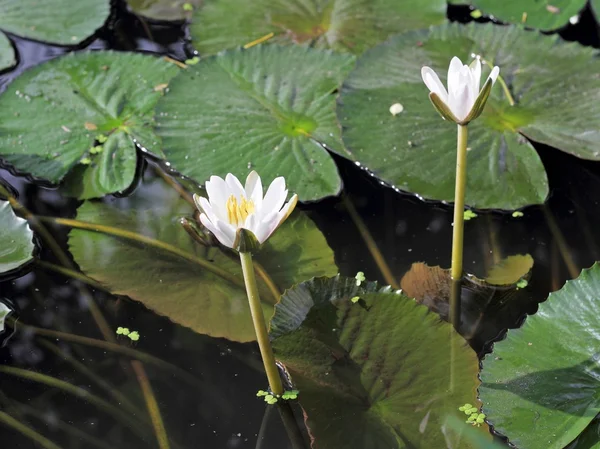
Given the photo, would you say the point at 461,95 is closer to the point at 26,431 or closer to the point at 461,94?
the point at 461,94

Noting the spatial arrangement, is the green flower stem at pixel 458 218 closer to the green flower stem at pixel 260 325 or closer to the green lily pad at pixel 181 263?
the green lily pad at pixel 181 263

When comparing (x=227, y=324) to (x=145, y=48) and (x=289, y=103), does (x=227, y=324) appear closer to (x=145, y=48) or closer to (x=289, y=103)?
(x=289, y=103)

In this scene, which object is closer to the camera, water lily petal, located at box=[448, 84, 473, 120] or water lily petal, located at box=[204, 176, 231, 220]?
water lily petal, located at box=[204, 176, 231, 220]

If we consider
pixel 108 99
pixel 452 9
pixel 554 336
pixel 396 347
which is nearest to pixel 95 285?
pixel 108 99

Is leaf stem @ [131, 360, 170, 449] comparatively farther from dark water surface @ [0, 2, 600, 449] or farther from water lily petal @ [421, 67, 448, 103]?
water lily petal @ [421, 67, 448, 103]

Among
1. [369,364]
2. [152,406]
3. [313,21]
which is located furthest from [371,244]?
[313,21]

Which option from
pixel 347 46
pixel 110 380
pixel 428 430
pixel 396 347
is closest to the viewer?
pixel 428 430

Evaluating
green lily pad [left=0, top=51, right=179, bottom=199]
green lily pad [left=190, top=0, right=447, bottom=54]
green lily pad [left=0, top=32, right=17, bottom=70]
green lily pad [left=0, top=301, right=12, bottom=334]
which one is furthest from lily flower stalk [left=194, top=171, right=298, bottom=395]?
green lily pad [left=0, top=32, right=17, bottom=70]

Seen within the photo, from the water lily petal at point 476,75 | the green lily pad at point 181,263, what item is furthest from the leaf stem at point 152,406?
the water lily petal at point 476,75
